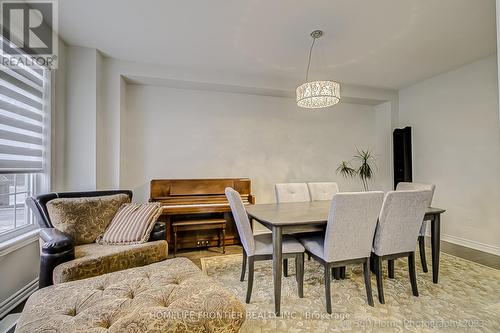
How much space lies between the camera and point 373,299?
2135 mm

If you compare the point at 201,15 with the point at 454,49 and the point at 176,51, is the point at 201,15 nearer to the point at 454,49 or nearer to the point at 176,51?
the point at 176,51

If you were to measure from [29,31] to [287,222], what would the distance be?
2929 millimetres

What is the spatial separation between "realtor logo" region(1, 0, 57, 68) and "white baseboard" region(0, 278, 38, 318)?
1.95 meters

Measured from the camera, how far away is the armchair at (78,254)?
1.73m

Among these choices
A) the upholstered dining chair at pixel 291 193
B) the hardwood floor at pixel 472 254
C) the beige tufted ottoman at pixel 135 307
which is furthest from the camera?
the upholstered dining chair at pixel 291 193

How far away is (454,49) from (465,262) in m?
2.58

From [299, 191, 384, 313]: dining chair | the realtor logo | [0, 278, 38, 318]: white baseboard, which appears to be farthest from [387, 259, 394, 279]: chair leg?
the realtor logo

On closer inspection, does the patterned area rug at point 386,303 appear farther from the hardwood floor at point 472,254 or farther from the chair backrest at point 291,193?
the chair backrest at point 291,193

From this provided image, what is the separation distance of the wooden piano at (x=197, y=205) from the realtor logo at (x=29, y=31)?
6.10ft

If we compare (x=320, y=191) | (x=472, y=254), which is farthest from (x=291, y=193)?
(x=472, y=254)

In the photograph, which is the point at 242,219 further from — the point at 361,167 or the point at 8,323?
the point at 361,167

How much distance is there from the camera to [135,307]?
1.19 meters

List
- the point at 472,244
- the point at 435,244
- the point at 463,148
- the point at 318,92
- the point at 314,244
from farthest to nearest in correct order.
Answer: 1. the point at 463,148
2. the point at 472,244
3. the point at 318,92
4. the point at 435,244
5. the point at 314,244

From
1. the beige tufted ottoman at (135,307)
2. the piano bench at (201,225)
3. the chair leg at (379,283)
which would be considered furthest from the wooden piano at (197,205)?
the chair leg at (379,283)
